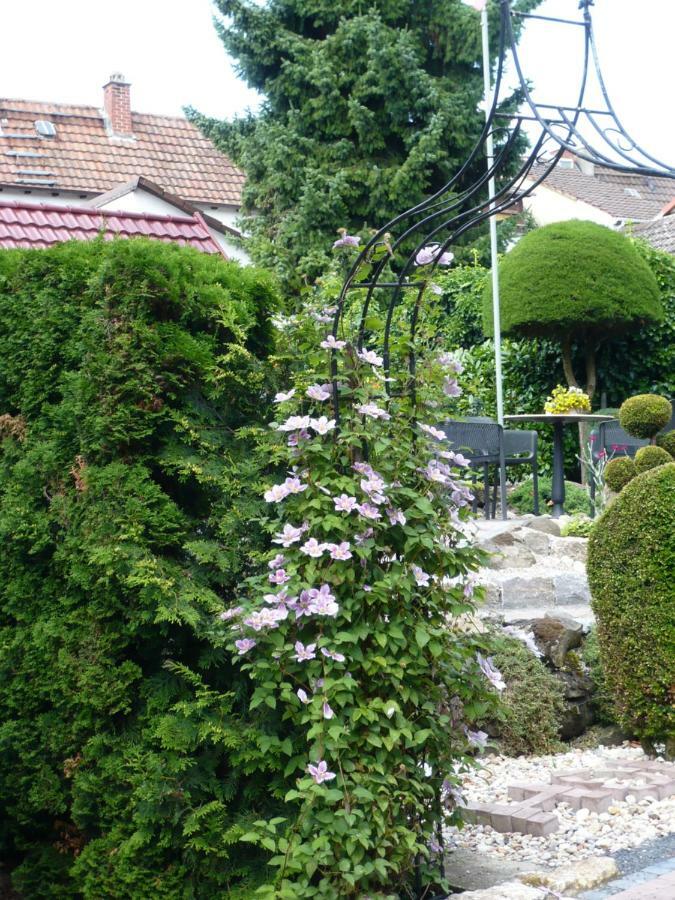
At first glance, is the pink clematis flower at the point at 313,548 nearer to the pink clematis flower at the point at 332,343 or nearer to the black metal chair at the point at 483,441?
the pink clematis flower at the point at 332,343

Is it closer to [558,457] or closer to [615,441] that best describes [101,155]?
[558,457]

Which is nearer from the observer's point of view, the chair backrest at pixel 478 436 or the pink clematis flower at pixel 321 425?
the pink clematis flower at pixel 321 425

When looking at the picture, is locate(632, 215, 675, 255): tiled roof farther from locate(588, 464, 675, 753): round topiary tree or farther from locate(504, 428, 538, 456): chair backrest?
locate(588, 464, 675, 753): round topiary tree

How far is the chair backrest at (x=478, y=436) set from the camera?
8.65m

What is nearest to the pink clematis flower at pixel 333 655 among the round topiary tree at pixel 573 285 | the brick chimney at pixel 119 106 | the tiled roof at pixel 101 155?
the round topiary tree at pixel 573 285

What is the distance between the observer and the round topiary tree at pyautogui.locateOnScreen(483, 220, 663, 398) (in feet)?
38.9

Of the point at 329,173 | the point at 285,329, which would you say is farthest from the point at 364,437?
the point at 329,173

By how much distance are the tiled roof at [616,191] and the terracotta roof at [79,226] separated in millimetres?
21586

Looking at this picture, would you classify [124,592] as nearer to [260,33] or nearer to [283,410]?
[283,410]

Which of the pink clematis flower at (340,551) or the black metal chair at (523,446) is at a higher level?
the black metal chair at (523,446)

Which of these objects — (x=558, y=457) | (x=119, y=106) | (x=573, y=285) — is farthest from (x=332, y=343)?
(x=119, y=106)

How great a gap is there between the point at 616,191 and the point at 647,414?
85.6 feet

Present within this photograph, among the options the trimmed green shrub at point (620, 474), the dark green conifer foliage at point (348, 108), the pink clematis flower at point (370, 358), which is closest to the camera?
the pink clematis flower at point (370, 358)

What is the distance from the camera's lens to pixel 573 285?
11.9 m
